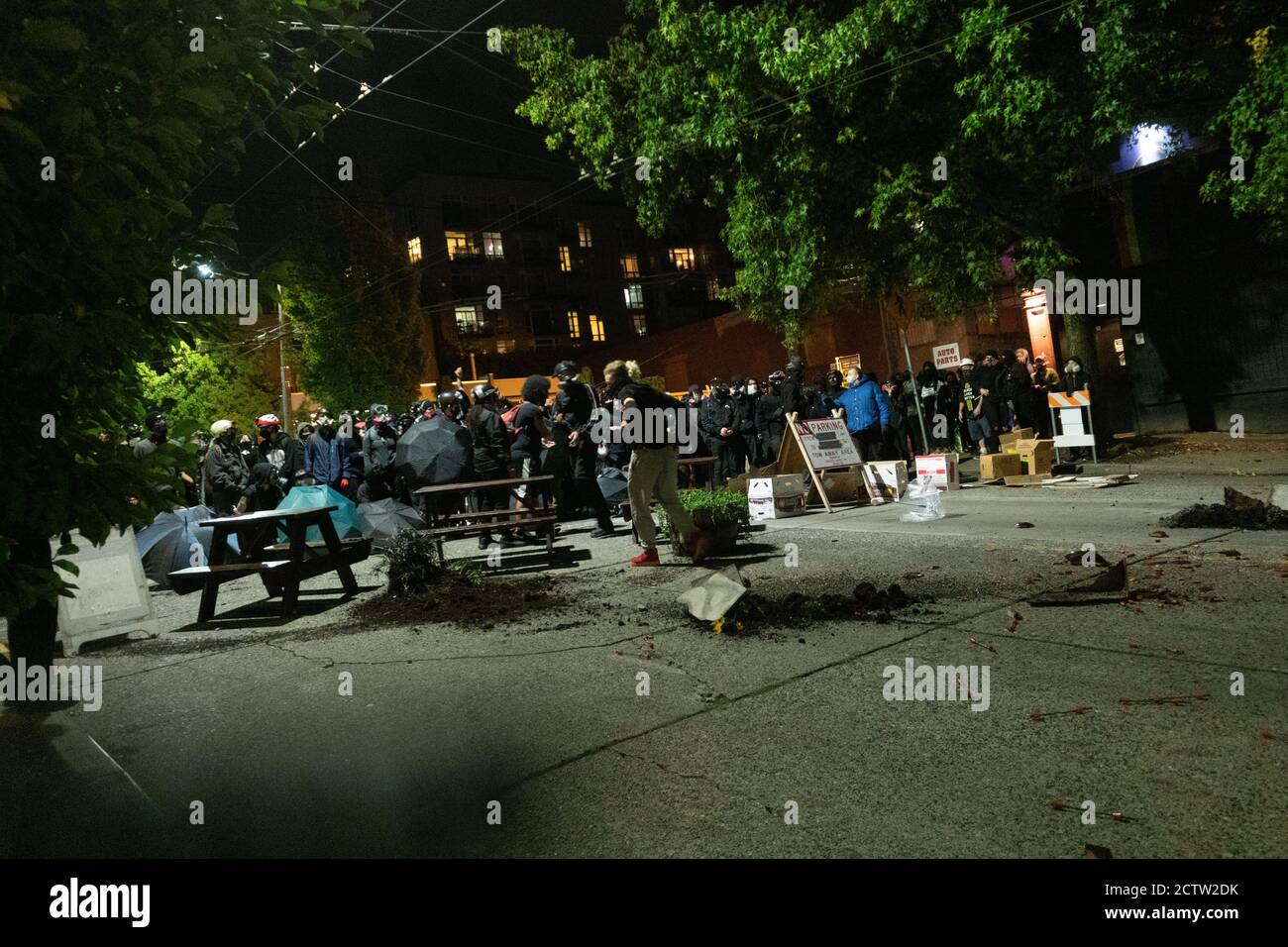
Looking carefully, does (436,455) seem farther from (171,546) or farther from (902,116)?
(902,116)

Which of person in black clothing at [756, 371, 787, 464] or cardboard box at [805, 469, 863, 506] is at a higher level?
person in black clothing at [756, 371, 787, 464]

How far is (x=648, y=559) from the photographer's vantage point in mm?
8609

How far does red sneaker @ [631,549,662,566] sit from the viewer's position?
856 centimetres

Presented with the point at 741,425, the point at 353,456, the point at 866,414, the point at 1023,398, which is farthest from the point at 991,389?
the point at 353,456

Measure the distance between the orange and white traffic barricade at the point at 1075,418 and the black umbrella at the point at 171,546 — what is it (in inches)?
477

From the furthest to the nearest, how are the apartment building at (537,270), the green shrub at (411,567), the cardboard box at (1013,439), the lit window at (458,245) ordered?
the lit window at (458,245) → the apartment building at (537,270) → the cardboard box at (1013,439) → the green shrub at (411,567)

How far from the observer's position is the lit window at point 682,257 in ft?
233

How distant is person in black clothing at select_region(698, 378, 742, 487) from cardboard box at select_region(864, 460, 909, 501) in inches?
202
